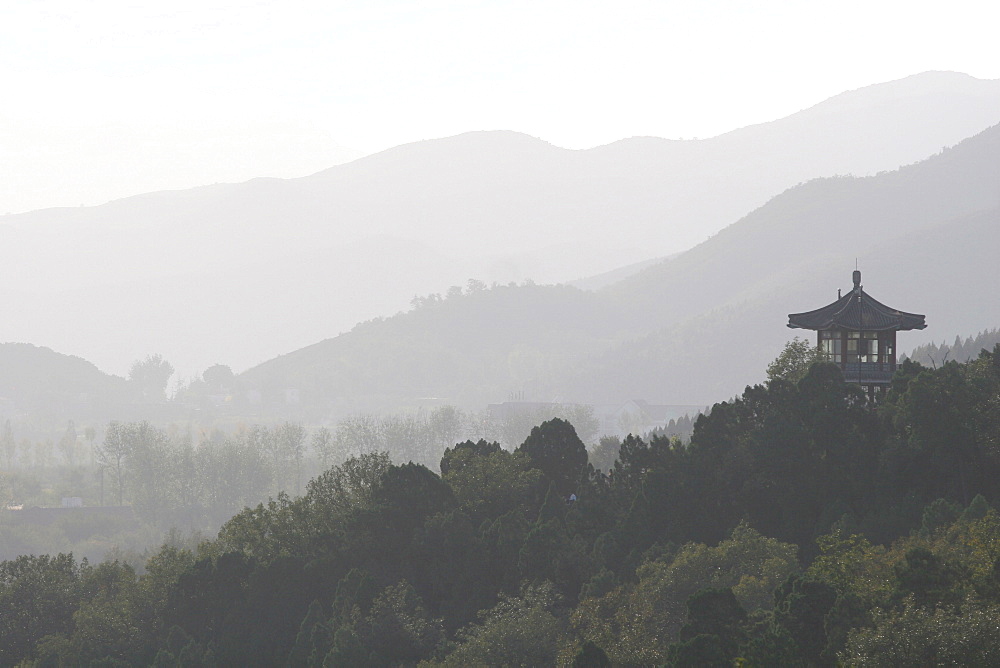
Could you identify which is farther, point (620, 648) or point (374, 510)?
point (374, 510)

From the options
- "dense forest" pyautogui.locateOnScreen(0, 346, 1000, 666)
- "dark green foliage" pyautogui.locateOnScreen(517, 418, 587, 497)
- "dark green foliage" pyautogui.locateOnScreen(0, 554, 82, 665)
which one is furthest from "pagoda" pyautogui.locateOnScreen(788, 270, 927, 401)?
"dark green foliage" pyautogui.locateOnScreen(0, 554, 82, 665)

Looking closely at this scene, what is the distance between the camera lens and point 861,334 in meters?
72.4

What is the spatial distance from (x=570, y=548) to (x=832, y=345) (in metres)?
20.3

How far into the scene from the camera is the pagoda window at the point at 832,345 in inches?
2881

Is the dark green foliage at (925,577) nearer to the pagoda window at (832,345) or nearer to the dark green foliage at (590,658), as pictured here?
the dark green foliage at (590,658)

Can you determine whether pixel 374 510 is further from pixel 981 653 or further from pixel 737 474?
pixel 981 653

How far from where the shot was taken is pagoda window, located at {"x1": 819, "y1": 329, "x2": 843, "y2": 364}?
73188 millimetres

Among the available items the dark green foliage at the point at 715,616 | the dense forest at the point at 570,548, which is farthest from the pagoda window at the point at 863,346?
the dark green foliage at the point at 715,616

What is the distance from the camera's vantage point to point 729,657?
44.3m

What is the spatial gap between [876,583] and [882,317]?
27.3 m

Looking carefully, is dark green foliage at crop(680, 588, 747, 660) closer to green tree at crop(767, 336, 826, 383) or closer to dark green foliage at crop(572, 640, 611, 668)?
dark green foliage at crop(572, 640, 611, 668)

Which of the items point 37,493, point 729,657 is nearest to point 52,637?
point 729,657

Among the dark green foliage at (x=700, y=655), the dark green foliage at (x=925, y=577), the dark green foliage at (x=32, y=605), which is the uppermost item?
the dark green foliage at (x=925, y=577)

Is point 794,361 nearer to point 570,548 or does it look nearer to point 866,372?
point 866,372
